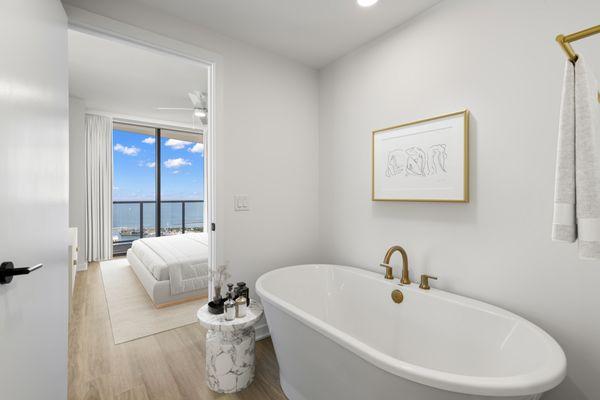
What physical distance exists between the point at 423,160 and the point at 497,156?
16.8 inches

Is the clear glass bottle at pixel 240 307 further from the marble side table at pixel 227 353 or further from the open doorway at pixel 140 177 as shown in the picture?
the open doorway at pixel 140 177

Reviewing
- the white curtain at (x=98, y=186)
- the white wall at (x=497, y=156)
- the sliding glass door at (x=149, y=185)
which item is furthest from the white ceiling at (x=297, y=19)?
the sliding glass door at (x=149, y=185)

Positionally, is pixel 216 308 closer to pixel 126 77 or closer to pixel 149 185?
pixel 126 77

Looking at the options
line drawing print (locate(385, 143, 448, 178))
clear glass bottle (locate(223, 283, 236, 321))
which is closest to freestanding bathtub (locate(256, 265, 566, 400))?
clear glass bottle (locate(223, 283, 236, 321))

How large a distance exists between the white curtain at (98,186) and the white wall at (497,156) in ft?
15.3

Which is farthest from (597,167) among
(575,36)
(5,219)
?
(5,219)

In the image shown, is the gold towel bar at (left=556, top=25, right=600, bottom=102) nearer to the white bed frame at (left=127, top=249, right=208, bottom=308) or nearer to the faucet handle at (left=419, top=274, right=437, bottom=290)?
the faucet handle at (left=419, top=274, right=437, bottom=290)

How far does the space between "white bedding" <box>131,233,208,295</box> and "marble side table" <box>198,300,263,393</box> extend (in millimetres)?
1436

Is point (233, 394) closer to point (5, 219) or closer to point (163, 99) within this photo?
point (5, 219)

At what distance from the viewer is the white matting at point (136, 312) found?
8.37ft

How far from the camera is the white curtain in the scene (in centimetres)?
474

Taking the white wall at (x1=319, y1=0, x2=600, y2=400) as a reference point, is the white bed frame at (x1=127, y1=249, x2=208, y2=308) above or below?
below

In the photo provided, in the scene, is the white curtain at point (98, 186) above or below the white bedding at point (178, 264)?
above

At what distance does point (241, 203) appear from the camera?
2.31m
